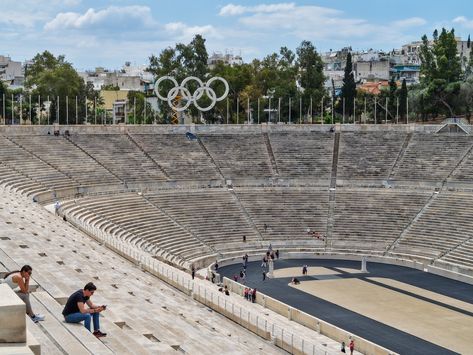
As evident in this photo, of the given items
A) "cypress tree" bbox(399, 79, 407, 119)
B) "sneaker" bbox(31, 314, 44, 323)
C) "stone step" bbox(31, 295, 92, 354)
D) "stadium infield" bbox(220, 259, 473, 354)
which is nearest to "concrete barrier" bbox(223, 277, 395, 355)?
"stadium infield" bbox(220, 259, 473, 354)

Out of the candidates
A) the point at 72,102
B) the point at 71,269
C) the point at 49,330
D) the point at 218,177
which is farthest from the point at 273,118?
the point at 49,330

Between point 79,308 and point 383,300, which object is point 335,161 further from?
point 79,308

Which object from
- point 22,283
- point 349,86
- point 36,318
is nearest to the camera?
point 22,283

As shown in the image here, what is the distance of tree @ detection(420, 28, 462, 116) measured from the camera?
3051 inches

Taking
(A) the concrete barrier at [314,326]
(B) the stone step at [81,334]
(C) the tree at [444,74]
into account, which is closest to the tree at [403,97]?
Result: (C) the tree at [444,74]

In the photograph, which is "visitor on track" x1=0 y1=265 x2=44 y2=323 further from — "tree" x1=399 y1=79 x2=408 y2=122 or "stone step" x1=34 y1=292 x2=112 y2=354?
"tree" x1=399 y1=79 x2=408 y2=122

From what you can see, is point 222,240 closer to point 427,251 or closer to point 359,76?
point 427,251

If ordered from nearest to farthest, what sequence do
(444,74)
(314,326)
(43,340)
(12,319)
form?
(12,319) → (43,340) → (314,326) → (444,74)

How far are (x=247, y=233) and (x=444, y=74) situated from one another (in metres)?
37.7

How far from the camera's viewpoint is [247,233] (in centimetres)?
5066

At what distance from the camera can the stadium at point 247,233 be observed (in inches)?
941

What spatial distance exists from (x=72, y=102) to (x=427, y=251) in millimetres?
48730

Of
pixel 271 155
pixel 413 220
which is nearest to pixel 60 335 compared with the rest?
pixel 413 220

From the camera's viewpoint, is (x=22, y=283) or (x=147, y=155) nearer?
(x=22, y=283)
